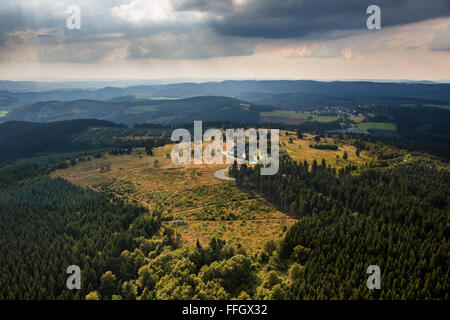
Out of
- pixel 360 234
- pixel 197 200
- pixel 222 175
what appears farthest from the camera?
pixel 222 175

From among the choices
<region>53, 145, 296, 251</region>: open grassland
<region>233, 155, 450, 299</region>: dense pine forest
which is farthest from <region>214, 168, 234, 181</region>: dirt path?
<region>233, 155, 450, 299</region>: dense pine forest

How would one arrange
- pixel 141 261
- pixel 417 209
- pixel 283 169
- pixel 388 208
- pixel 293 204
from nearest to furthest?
pixel 141 261, pixel 417 209, pixel 388 208, pixel 293 204, pixel 283 169

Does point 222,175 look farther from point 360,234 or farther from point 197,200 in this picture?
point 360,234

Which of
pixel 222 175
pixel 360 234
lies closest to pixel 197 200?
pixel 222 175

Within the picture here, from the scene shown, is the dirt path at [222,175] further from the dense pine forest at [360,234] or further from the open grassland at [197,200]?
the dense pine forest at [360,234]

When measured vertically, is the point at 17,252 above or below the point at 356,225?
below

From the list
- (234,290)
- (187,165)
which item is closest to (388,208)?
(234,290)

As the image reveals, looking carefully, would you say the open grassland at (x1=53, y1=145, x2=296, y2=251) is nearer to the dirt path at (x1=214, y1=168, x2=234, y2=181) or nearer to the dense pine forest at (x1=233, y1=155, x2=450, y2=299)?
the dirt path at (x1=214, y1=168, x2=234, y2=181)

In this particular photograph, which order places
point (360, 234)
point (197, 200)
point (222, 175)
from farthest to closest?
point (222, 175)
point (197, 200)
point (360, 234)

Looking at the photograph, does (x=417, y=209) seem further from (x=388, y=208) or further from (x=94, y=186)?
(x=94, y=186)
